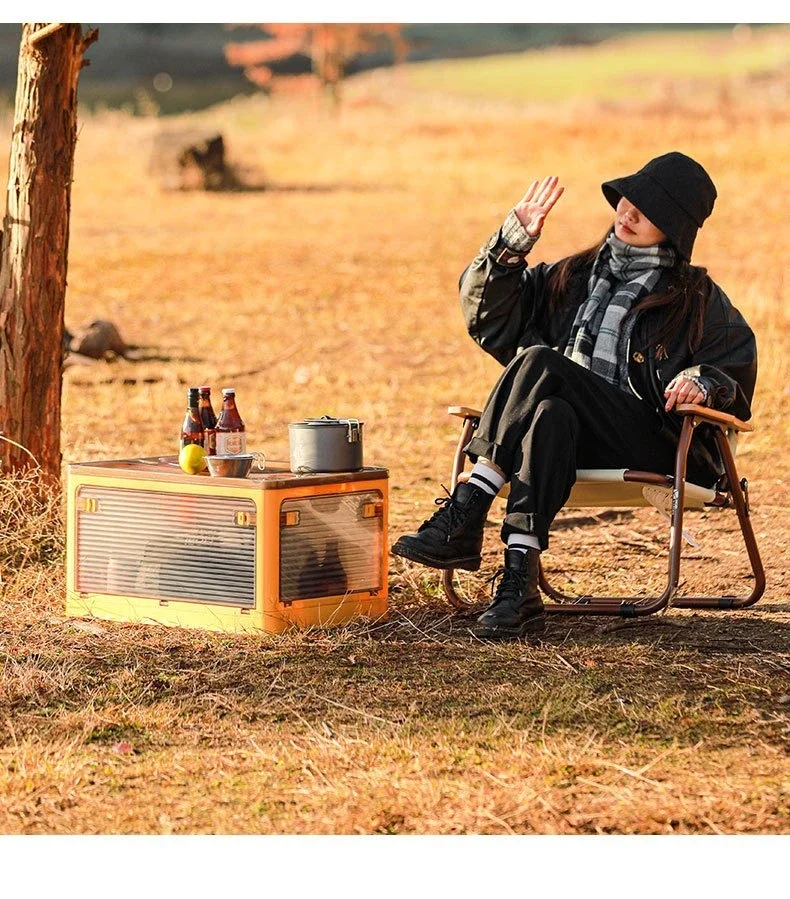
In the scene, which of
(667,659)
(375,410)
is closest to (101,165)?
(375,410)

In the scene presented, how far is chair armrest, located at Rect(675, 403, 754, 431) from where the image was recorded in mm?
4676

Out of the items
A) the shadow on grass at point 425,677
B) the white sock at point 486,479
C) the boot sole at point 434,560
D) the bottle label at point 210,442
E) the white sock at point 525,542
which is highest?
the bottle label at point 210,442

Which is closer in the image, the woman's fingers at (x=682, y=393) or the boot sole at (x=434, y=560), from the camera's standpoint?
the boot sole at (x=434, y=560)

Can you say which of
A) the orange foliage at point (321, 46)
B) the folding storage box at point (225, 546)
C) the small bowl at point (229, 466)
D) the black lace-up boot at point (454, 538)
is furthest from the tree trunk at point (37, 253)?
the orange foliage at point (321, 46)

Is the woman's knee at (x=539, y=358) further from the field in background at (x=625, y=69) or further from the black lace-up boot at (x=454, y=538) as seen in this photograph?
the field in background at (x=625, y=69)

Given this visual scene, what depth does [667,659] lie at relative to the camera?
14.4 ft

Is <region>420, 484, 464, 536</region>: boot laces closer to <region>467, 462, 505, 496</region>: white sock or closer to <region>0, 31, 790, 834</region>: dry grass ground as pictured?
<region>467, 462, 505, 496</region>: white sock

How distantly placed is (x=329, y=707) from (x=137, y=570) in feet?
3.28

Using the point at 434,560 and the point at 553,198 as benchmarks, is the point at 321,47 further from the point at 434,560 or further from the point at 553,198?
the point at 434,560

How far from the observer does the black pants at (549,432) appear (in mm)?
4578

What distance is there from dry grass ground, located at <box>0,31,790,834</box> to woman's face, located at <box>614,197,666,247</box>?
44.8 inches

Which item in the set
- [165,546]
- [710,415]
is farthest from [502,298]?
[165,546]

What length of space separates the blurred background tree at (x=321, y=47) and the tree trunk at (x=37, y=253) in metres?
25.8

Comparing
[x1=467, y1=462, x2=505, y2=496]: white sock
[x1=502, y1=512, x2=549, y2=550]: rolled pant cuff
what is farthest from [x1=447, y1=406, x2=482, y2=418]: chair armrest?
[x1=502, y1=512, x2=549, y2=550]: rolled pant cuff
